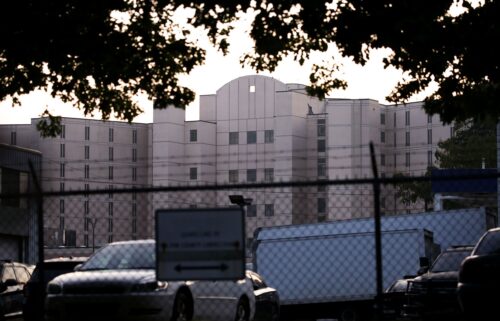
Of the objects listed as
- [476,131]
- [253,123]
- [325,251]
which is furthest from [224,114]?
[325,251]

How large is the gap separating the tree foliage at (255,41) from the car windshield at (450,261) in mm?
3357

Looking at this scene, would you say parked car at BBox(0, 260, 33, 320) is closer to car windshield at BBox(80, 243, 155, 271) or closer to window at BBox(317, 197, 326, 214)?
car windshield at BBox(80, 243, 155, 271)

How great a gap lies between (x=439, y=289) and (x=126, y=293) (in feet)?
27.8

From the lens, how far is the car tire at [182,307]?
56.6ft

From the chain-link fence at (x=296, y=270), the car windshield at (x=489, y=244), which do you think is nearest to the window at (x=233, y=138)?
the chain-link fence at (x=296, y=270)

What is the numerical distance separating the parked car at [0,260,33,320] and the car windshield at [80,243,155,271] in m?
7.37

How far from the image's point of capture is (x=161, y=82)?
75.3 ft

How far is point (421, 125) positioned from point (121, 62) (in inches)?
6000

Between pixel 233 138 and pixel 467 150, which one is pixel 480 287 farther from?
pixel 233 138

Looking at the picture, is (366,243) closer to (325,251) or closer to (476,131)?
(325,251)

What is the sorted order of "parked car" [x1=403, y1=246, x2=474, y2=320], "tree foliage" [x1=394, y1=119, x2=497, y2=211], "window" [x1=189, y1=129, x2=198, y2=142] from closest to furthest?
"parked car" [x1=403, y1=246, x2=474, y2=320], "tree foliage" [x1=394, y1=119, x2=497, y2=211], "window" [x1=189, y1=129, x2=198, y2=142]

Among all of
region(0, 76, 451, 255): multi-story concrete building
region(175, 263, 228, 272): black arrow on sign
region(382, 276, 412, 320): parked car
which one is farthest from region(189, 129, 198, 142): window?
region(175, 263, 228, 272): black arrow on sign

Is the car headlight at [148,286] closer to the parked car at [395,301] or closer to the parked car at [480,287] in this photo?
the parked car at [480,287]

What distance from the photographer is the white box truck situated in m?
31.0
